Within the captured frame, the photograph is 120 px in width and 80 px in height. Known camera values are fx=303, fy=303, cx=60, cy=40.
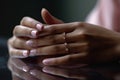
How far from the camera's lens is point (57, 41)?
102 centimetres

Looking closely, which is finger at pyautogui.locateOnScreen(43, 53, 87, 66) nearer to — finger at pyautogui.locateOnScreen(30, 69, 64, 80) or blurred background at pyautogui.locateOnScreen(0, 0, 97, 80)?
finger at pyautogui.locateOnScreen(30, 69, 64, 80)

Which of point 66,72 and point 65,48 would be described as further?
point 65,48

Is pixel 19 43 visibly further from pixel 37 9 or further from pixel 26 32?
pixel 37 9

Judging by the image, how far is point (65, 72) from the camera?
881 mm

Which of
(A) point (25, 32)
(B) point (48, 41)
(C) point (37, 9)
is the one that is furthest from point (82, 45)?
(C) point (37, 9)

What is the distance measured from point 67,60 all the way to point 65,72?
0.10m

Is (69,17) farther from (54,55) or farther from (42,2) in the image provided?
(54,55)

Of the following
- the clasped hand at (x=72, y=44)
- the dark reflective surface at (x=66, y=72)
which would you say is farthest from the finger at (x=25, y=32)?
the dark reflective surface at (x=66, y=72)

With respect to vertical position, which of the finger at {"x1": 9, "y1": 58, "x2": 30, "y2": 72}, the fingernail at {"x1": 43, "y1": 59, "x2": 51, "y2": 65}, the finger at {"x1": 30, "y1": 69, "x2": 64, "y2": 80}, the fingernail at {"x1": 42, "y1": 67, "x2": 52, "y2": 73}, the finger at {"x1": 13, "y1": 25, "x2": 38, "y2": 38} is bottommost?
the finger at {"x1": 9, "y1": 58, "x2": 30, "y2": 72}

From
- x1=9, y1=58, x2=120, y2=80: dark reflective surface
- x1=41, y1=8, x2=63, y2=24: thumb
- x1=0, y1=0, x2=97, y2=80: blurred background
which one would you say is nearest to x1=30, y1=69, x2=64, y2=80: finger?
x1=9, y1=58, x2=120, y2=80: dark reflective surface

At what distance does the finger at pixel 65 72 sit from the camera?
2.71 ft

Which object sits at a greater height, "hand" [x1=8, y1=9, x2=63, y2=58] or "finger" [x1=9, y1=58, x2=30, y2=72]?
"hand" [x1=8, y1=9, x2=63, y2=58]

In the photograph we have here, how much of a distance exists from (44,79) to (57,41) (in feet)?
0.74

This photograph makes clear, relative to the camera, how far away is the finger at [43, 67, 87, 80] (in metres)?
0.83
